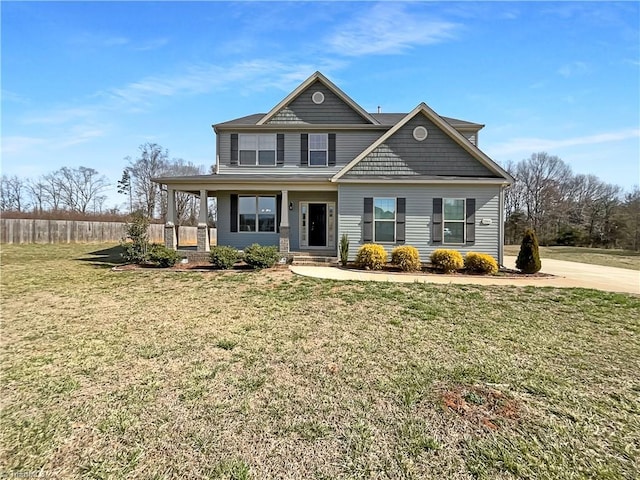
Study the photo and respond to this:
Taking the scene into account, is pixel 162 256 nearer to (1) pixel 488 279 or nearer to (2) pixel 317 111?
(2) pixel 317 111

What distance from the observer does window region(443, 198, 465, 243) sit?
1284 cm

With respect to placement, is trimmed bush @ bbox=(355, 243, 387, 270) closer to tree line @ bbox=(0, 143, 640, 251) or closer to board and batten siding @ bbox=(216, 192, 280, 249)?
board and batten siding @ bbox=(216, 192, 280, 249)

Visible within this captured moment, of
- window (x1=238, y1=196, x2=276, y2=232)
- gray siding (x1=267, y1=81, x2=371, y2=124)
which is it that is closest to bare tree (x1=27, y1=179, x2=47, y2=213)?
window (x1=238, y1=196, x2=276, y2=232)

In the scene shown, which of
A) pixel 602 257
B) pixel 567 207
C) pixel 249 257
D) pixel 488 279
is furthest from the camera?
pixel 567 207

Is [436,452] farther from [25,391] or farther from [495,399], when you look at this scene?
[25,391]

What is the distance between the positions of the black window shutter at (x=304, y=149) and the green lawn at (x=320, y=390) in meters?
9.52

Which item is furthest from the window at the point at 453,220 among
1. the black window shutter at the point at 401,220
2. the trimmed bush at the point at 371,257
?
the trimmed bush at the point at 371,257

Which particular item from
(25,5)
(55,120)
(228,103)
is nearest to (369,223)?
(228,103)

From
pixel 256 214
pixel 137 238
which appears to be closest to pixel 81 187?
pixel 137 238

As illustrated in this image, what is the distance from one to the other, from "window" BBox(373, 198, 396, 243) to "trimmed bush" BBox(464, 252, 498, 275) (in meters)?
2.86

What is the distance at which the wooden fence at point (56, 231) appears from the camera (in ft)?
68.5

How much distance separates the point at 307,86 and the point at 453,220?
9012 mm

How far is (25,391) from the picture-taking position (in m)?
3.69

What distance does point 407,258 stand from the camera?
1180cm
